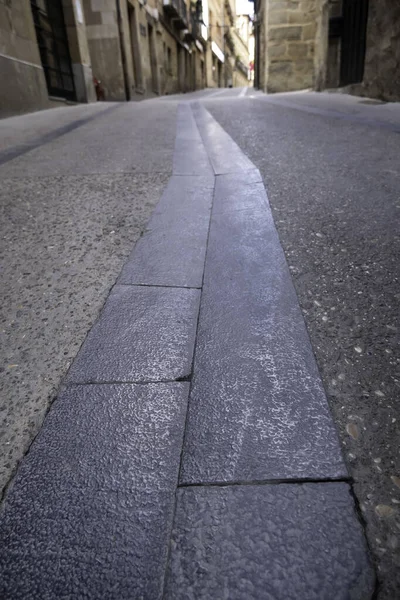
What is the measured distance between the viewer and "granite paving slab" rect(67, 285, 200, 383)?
87 cm

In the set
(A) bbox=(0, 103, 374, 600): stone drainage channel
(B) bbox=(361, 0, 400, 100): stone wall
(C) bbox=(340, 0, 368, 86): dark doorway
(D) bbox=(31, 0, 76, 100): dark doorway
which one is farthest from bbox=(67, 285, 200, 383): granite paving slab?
(D) bbox=(31, 0, 76, 100): dark doorway

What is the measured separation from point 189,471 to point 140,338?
42cm

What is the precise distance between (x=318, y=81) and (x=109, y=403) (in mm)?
9860

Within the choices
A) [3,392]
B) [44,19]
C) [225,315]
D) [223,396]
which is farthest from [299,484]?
[44,19]

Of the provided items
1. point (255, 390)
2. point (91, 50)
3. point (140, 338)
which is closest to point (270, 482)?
point (255, 390)

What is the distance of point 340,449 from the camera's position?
67cm

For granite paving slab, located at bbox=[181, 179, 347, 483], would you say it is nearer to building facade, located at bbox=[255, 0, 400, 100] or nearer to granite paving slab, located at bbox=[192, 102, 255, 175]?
granite paving slab, located at bbox=[192, 102, 255, 175]

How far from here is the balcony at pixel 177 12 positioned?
19.8 metres

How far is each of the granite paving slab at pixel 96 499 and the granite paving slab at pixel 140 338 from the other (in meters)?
0.06

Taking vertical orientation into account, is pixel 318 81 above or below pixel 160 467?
above

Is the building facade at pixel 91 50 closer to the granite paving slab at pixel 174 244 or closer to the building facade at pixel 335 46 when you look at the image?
the building facade at pixel 335 46

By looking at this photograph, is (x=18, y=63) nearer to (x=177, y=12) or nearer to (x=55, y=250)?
(x=55, y=250)

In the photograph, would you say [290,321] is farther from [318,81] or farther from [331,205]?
[318,81]

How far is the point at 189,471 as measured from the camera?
2.12ft
